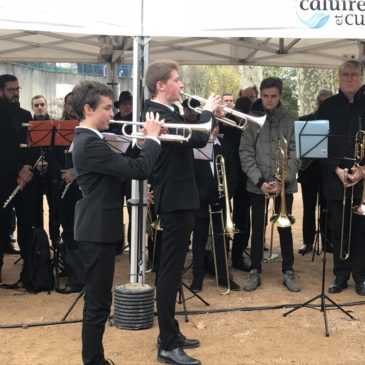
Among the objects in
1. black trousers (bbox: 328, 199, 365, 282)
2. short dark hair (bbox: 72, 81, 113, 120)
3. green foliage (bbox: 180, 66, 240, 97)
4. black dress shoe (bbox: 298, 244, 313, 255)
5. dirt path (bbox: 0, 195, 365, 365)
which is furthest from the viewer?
green foliage (bbox: 180, 66, 240, 97)

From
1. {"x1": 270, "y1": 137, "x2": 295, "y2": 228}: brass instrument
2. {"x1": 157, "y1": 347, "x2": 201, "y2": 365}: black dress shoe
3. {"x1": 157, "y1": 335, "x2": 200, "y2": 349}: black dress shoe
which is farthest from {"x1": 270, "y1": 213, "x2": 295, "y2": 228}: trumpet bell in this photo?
{"x1": 157, "y1": 347, "x2": 201, "y2": 365}: black dress shoe

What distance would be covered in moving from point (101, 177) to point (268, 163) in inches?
113

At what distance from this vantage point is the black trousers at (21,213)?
6.51 meters

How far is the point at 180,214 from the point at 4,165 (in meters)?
2.91

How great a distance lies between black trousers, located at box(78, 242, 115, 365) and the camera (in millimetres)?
3693

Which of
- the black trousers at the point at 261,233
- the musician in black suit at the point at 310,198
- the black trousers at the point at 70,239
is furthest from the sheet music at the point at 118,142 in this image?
the musician in black suit at the point at 310,198

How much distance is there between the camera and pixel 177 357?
425 cm

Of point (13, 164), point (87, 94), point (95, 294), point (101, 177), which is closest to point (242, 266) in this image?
point (13, 164)

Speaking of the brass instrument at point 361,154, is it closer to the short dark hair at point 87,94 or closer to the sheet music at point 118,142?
the sheet music at point 118,142

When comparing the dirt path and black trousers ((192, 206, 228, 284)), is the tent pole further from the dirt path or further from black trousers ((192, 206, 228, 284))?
black trousers ((192, 206, 228, 284))

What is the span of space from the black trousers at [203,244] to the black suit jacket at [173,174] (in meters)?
1.91

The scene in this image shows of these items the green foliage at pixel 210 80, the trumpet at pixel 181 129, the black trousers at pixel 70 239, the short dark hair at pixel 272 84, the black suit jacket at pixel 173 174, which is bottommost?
the black trousers at pixel 70 239

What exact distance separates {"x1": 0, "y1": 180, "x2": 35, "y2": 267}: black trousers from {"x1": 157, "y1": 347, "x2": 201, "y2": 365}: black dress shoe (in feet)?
8.86

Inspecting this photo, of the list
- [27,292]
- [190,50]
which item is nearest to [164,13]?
[27,292]
